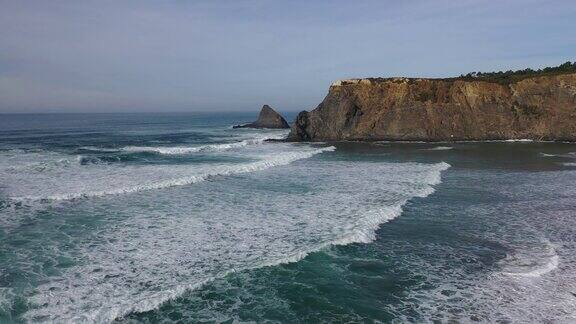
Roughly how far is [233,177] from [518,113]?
125 ft

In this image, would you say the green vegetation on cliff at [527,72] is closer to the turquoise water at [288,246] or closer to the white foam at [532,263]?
the turquoise water at [288,246]

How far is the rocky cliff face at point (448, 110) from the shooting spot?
50.6 metres

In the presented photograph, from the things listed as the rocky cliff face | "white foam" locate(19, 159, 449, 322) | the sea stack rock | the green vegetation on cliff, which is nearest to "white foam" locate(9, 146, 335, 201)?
"white foam" locate(19, 159, 449, 322)

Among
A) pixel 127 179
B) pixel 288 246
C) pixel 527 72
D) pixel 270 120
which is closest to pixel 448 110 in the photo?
pixel 527 72

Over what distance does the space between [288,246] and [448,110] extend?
4321 cm

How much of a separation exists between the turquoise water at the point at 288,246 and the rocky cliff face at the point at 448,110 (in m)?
23.7

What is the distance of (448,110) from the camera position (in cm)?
5297

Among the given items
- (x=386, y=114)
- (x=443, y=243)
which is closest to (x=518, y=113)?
(x=386, y=114)

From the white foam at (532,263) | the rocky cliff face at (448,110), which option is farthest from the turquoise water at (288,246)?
the rocky cliff face at (448,110)

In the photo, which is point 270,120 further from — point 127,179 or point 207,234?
point 207,234

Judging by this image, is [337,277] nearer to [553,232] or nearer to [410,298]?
[410,298]

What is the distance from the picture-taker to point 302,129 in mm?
56125

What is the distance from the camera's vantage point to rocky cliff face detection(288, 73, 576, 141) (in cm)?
5062

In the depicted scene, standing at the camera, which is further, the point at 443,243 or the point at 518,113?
the point at 518,113
